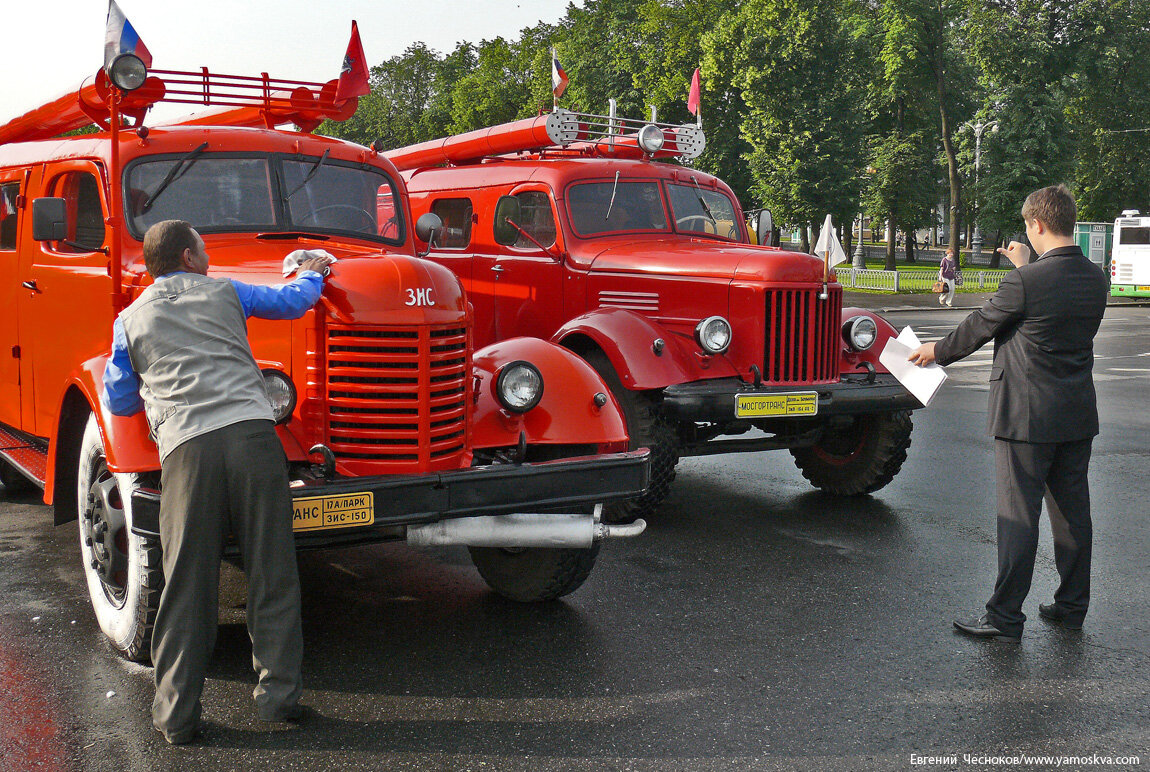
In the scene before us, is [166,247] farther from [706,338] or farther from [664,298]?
[664,298]

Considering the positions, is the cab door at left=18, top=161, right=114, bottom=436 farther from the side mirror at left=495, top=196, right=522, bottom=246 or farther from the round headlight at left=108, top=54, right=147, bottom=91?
the side mirror at left=495, top=196, right=522, bottom=246

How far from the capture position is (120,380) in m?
4.09

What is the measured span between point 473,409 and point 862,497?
4.04 meters

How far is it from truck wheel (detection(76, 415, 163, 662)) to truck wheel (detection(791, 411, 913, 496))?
4846 mm

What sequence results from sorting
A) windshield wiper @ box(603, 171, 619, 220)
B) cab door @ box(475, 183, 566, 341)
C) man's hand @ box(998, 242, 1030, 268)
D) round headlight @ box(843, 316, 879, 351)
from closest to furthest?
man's hand @ box(998, 242, 1030, 268) → round headlight @ box(843, 316, 879, 351) → cab door @ box(475, 183, 566, 341) → windshield wiper @ box(603, 171, 619, 220)

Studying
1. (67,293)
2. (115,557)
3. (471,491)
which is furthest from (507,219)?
(115,557)

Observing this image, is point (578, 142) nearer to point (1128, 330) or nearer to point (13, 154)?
point (13, 154)

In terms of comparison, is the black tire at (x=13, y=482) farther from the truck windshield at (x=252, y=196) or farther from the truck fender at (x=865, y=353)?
the truck fender at (x=865, y=353)

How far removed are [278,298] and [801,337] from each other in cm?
412

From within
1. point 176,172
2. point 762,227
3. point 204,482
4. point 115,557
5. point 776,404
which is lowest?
point 115,557

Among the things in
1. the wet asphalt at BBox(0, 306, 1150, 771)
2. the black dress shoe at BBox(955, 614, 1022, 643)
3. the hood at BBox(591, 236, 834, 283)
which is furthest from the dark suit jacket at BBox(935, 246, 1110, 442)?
the hood at BBox(591, 236, 834, 283)

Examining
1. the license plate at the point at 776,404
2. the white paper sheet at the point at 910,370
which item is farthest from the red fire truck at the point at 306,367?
the license plate at the point at 776,404

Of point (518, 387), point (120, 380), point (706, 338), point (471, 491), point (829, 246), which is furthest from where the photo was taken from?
point (829, 246)

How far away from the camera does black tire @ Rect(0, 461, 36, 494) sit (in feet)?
26.1
